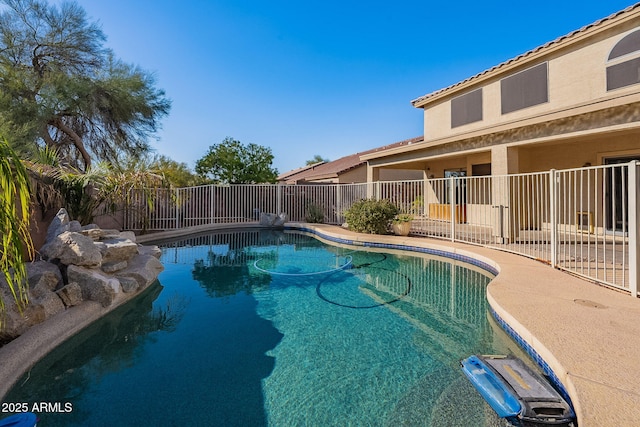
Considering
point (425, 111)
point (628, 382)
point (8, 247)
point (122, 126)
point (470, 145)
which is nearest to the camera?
point (8, 247)

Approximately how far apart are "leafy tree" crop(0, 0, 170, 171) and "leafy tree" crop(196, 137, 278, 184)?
160 inches

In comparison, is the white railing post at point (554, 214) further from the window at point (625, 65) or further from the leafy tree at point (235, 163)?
the leafy tree at point (235, 163)

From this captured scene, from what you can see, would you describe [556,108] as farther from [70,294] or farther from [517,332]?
[70,294]

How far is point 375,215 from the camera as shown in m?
12.0

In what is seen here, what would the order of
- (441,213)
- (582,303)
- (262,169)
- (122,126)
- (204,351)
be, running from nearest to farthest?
(204,351) < (582,303) < (441,213) < (122,126) < (262,169)

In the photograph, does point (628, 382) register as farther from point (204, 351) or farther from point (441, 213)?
point (441, 213)

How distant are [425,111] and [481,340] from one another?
12.7 meters

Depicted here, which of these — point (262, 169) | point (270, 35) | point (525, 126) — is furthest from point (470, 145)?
point (262, 169)

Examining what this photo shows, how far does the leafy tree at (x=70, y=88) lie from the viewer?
14.4 m

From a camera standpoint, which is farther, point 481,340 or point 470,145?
point 470,145

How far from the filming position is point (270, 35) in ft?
49.1

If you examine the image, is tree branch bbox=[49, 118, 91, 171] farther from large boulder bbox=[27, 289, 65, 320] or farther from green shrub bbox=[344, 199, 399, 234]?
large boulder bbox=[27, 289, 65, 320]

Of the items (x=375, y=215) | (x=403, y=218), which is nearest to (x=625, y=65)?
(x=403, y=218)

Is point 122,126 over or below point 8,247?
over
